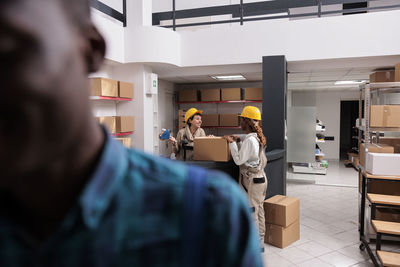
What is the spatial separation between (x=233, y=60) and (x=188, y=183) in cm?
522

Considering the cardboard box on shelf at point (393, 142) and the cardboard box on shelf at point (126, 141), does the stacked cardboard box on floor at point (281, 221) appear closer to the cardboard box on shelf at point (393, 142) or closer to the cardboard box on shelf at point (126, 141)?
the cardboard box on shelf at point (393, 142)

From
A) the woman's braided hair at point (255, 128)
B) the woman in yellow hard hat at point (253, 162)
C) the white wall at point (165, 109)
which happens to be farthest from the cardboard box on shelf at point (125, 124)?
the woman's braided hair at point (255, 128)

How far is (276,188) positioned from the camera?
14.9ft

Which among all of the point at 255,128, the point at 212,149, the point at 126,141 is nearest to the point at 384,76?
the point at 255,128

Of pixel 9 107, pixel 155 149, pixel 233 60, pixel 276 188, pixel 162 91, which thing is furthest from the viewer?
pixel 162 91

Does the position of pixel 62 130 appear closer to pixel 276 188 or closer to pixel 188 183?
pixel 188 183

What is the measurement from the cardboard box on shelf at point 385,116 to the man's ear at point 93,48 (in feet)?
12.6

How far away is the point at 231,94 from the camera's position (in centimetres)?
764

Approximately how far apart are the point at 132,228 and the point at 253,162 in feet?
10.4

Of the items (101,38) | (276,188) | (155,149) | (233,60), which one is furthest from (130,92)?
(101,38)

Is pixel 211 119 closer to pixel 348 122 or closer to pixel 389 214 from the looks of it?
pixel 389 214

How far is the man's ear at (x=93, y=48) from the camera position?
47cm

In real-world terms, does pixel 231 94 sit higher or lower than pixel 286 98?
higher

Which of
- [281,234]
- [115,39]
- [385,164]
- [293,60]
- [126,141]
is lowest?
[281,234]
